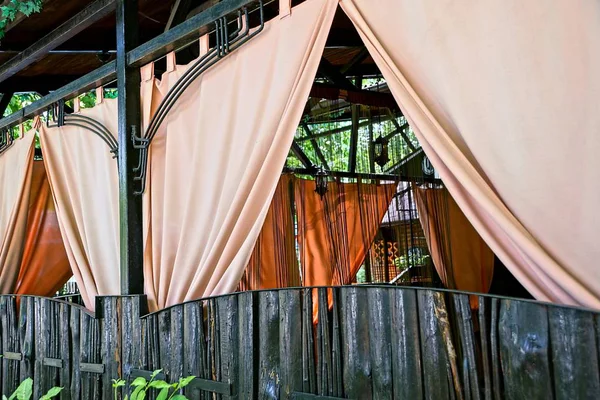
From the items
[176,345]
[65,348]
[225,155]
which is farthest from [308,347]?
[65,348]

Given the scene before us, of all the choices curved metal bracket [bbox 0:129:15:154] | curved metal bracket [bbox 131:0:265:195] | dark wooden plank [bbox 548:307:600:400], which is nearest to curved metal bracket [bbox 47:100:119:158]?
curved metal bracket [bbox 131:0:265:195]

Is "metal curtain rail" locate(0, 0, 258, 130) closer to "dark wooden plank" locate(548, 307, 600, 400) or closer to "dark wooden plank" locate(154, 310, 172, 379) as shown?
"dark wooden plank" locate(154, 310, 172, 379)

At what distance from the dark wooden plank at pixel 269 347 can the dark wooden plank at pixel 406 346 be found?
0.52 meters

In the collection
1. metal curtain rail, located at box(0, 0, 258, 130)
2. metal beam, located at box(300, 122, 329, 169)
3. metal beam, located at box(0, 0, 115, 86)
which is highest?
metal beam, located at box(0, 0, 115, 86)

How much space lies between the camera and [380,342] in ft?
6.12

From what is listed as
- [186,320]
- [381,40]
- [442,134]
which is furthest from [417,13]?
[186,320]

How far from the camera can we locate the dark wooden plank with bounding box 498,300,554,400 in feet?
4.86

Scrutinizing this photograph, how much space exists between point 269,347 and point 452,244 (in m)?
3.39

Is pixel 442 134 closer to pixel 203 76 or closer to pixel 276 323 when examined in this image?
pixel 276 323

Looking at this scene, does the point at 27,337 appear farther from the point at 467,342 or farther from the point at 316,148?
the point at 467,342

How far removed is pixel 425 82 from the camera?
6.05 feet

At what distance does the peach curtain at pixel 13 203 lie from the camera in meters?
3.83

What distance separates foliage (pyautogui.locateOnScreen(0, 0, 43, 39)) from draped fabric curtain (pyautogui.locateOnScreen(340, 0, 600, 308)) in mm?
2116

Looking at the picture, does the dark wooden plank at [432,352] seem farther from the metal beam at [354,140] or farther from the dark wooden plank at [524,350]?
the metal beam at [354,140]
